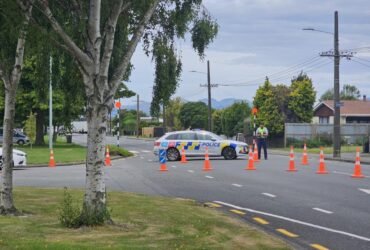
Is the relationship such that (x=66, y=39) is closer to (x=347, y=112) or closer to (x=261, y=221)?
(x=261, y=221)

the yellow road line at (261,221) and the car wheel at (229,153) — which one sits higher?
the car wheel at (229,153)

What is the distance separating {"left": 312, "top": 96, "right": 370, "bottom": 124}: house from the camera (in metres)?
70.2

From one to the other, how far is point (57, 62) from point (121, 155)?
26.0 metres

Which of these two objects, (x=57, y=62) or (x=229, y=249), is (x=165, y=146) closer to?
(x=57, y=62)

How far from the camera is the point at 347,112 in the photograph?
70375 millimetres

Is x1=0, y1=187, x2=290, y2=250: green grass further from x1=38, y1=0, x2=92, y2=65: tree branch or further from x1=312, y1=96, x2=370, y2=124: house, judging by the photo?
x1=312, y1=96, x2=370, y2=124: house

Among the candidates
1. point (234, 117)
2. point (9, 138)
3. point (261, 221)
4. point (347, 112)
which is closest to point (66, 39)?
point (9, 138)

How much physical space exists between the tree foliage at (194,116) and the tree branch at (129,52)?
262 feet

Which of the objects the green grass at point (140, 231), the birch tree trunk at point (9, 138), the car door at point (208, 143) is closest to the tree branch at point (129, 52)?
the birch tree trunk at point (9, 138)

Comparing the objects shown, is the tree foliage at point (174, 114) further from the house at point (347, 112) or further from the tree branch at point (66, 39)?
the tree branch at point (66, 39)

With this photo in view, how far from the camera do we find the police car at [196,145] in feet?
95.9

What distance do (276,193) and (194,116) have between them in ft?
254

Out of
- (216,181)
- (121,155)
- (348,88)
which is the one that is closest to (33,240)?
(216,181)

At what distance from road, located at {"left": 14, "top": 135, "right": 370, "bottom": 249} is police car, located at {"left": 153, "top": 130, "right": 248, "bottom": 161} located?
4.76m
